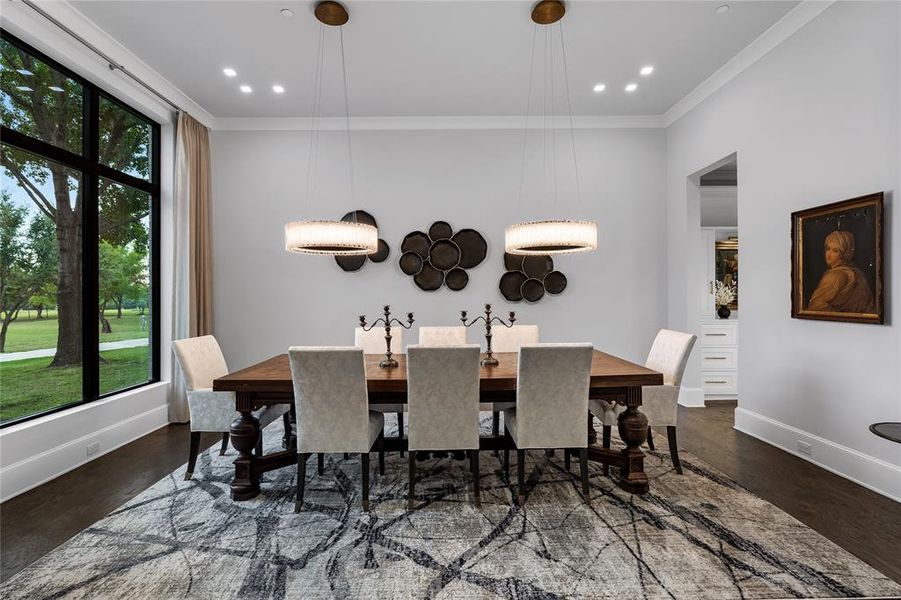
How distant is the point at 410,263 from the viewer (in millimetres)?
4598

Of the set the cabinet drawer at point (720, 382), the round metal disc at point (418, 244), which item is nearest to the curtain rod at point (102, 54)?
the round metal disc at point (418, 244)

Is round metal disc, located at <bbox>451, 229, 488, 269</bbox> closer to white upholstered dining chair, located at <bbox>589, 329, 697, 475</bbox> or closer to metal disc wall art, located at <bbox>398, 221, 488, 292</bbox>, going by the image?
metal disc wall art, located at <bbox>398, 221, 488, 292</bbox>

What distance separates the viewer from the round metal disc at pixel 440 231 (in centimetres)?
461

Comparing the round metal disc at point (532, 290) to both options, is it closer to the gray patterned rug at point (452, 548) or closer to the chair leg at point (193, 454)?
the gray patterned rug at point (452, 548)

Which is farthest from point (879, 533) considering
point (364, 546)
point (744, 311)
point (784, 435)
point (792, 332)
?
point (364, 546)

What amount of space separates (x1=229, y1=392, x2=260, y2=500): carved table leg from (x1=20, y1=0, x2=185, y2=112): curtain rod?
9.37 feet

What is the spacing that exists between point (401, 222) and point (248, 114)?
2046 millimetres

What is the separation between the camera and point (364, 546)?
1971 mm

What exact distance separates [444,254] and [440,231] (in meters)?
0.27

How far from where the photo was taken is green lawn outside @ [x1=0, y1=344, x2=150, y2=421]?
264 centimetres

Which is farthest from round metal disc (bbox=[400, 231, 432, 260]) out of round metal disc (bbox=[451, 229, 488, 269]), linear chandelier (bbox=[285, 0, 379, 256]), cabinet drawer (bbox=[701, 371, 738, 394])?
cabinet drawer (bbox=[701, 371, 738, 394])

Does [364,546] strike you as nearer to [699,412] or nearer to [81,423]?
[81,423]

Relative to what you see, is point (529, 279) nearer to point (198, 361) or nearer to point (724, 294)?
point (724, 294)

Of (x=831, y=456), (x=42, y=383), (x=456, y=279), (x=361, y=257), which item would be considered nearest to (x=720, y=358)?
Result: (x=831, y=456)
